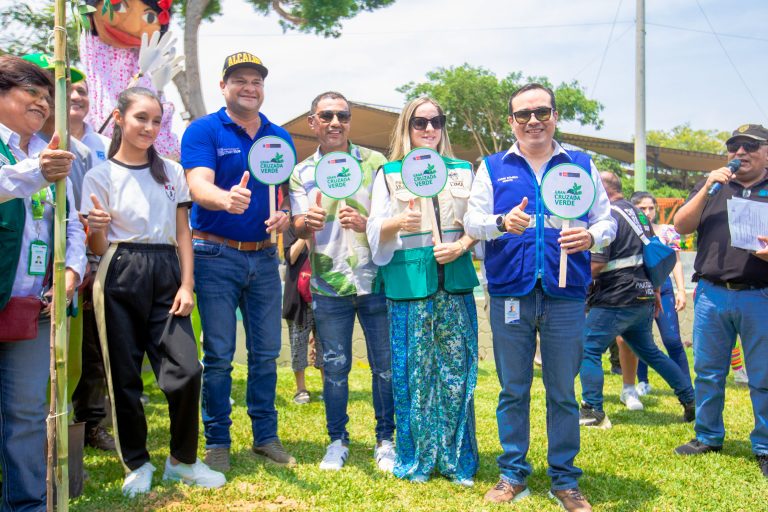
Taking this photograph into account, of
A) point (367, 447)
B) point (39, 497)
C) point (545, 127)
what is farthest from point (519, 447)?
point (39, 497)

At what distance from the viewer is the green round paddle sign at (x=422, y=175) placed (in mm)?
3738

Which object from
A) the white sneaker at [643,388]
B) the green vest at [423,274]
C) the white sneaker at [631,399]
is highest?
the green vest at [423,274]

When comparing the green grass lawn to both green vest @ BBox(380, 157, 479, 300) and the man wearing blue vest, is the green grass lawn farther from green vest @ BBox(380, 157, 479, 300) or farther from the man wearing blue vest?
green vest @ BBox(380, 157, 479, 300)

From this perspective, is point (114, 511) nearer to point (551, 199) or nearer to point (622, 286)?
point (551, 199)

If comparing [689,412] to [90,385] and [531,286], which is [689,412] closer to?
[531,286]

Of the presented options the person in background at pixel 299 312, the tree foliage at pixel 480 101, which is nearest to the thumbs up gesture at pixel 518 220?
the person in background at pixel 299 312

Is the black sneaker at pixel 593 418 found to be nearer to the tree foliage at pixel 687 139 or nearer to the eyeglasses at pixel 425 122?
the eyeglasses at pixel 425 122

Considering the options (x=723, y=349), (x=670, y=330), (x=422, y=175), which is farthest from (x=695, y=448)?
(x=422, y=175)

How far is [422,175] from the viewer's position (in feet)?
12.3

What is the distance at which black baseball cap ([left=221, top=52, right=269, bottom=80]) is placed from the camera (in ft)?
13.2

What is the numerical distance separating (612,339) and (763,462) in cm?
167

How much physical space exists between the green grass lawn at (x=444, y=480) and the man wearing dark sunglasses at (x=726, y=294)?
0.32 meters

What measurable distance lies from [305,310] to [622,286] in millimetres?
2824

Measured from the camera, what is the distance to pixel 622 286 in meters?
5.75
